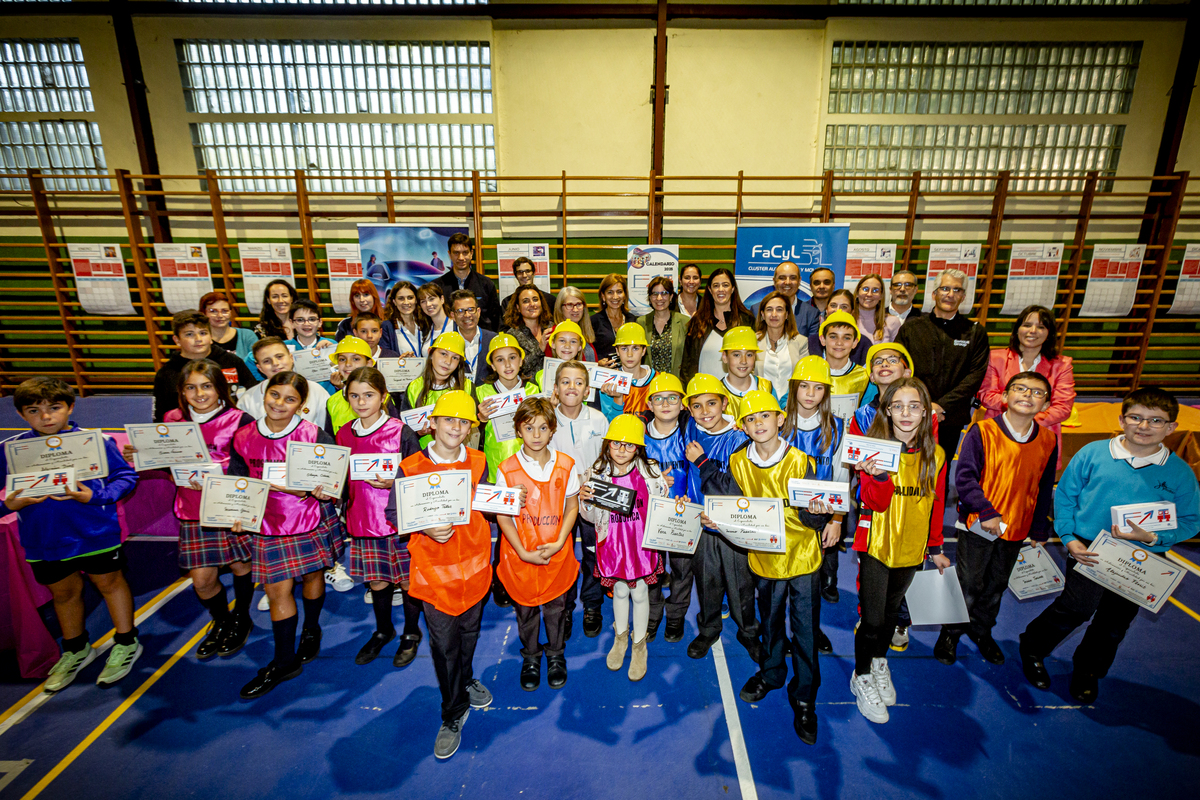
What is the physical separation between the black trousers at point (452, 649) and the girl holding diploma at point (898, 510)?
221cm

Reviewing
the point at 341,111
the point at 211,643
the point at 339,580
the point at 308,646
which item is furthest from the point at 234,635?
the point at 341,111

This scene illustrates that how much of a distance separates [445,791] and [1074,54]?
1235cm

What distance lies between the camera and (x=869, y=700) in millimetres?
2873

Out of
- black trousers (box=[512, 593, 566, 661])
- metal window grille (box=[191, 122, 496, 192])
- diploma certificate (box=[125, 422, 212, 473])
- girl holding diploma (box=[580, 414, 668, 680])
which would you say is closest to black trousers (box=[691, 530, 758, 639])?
girl holding diploma (box=[580, 414, 668, 680])

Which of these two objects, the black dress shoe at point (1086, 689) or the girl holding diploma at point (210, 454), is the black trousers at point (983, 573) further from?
the girl holding diploma at point (210, 454)

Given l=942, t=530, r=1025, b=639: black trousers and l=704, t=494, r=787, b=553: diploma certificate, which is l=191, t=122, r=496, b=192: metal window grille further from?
l=942, t=530, r=1025, b=639: black trousers

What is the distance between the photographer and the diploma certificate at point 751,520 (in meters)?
2.50

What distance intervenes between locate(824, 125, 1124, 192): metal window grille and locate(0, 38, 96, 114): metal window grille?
1215cm

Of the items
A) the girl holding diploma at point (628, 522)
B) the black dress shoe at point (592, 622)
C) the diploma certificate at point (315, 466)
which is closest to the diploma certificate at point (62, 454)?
the diploma certificate at point (315, 466)

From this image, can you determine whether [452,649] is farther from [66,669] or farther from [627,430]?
[66,669]

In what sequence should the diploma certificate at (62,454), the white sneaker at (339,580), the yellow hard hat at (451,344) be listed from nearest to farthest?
the diploma certificate at (62,454) → the yellow hard hat at (451,344) → the white sneaker at (339,580)

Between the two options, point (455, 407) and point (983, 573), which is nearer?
point (455, 407)

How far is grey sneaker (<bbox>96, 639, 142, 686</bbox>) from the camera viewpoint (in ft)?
10.2

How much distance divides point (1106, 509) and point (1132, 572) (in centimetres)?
34
